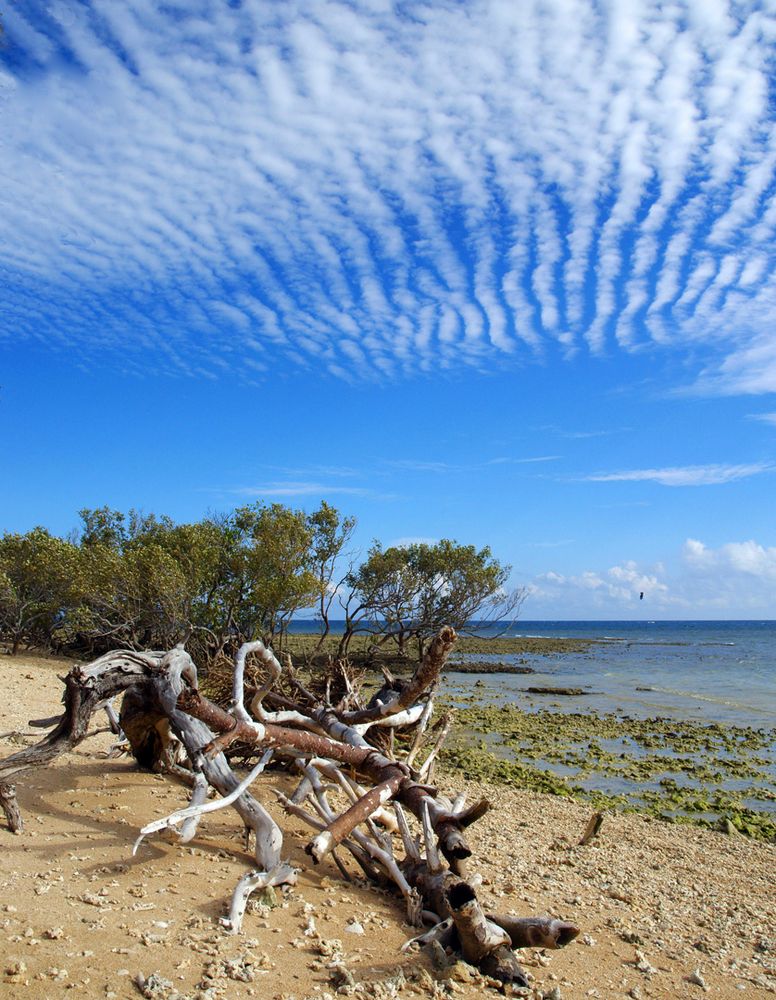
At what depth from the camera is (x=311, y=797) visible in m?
6.78

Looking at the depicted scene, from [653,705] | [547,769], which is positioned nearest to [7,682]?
[547,769]

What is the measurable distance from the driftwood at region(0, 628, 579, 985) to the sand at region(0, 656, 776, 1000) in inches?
8.4

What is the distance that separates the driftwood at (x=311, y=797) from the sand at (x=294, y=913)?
21cm

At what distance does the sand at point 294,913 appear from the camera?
173 inches

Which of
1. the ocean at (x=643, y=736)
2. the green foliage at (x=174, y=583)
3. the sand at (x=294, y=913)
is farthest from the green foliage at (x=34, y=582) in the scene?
the sand at (x=294, y=913)

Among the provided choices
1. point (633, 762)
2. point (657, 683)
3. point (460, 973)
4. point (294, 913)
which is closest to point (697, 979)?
point (460, 973)

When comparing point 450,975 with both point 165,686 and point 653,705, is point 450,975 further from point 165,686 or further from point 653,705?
point 653,705

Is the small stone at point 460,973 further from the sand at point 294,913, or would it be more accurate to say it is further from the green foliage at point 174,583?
the green foliage at point 174,583

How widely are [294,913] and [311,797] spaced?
152 centimetres

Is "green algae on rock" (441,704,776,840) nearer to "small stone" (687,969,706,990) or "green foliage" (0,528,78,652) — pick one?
"small stone" (687,969,706,990)

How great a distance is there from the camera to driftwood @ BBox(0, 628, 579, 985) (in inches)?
195

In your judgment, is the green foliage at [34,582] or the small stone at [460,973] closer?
the small stone at [460,973]

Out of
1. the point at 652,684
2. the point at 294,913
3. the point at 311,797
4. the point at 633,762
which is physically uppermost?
the point at 311,797

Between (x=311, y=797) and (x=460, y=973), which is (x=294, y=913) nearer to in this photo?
(x=460, y=973)
